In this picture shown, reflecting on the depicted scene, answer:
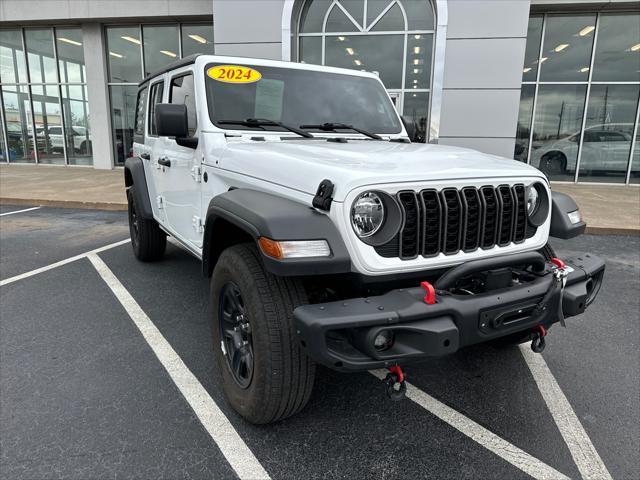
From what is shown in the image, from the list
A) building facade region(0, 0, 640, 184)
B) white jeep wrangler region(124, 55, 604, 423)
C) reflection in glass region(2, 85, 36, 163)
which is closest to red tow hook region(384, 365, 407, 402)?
white jeep wrangler region(124, 55, 604, 423)

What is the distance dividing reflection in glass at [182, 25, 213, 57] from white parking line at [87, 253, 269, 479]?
13.3 meters

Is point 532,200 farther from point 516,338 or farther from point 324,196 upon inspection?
point 324,196

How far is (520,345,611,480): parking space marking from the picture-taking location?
7.30 feet

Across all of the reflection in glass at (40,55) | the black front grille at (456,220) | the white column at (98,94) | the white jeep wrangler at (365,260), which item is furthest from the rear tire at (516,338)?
the reflection in glass at (40,55)

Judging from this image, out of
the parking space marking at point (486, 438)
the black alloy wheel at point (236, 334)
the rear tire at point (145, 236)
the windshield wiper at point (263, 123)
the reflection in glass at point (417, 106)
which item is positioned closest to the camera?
the parking space marking at point (486, 438)

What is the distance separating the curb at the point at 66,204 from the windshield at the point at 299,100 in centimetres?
670

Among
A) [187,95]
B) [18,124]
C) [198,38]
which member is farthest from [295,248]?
[18,124]

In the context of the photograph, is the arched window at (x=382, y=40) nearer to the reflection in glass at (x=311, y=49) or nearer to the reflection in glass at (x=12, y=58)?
the reflection in glass at (x=311, y=49)

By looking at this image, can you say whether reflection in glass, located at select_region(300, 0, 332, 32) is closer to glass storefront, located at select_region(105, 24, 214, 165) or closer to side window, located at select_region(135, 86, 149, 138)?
glass storefront, located at select_region(105, 24, 214, 165)

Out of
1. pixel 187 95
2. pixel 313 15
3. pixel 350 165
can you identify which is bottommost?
A: pixel 350 165

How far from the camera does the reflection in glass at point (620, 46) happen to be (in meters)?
12.8

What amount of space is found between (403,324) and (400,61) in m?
11.0

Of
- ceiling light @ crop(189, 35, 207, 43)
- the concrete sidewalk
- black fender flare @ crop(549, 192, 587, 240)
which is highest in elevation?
ceiling light @ crop(189, 35, 207, 43)

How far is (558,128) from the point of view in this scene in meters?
13.5
